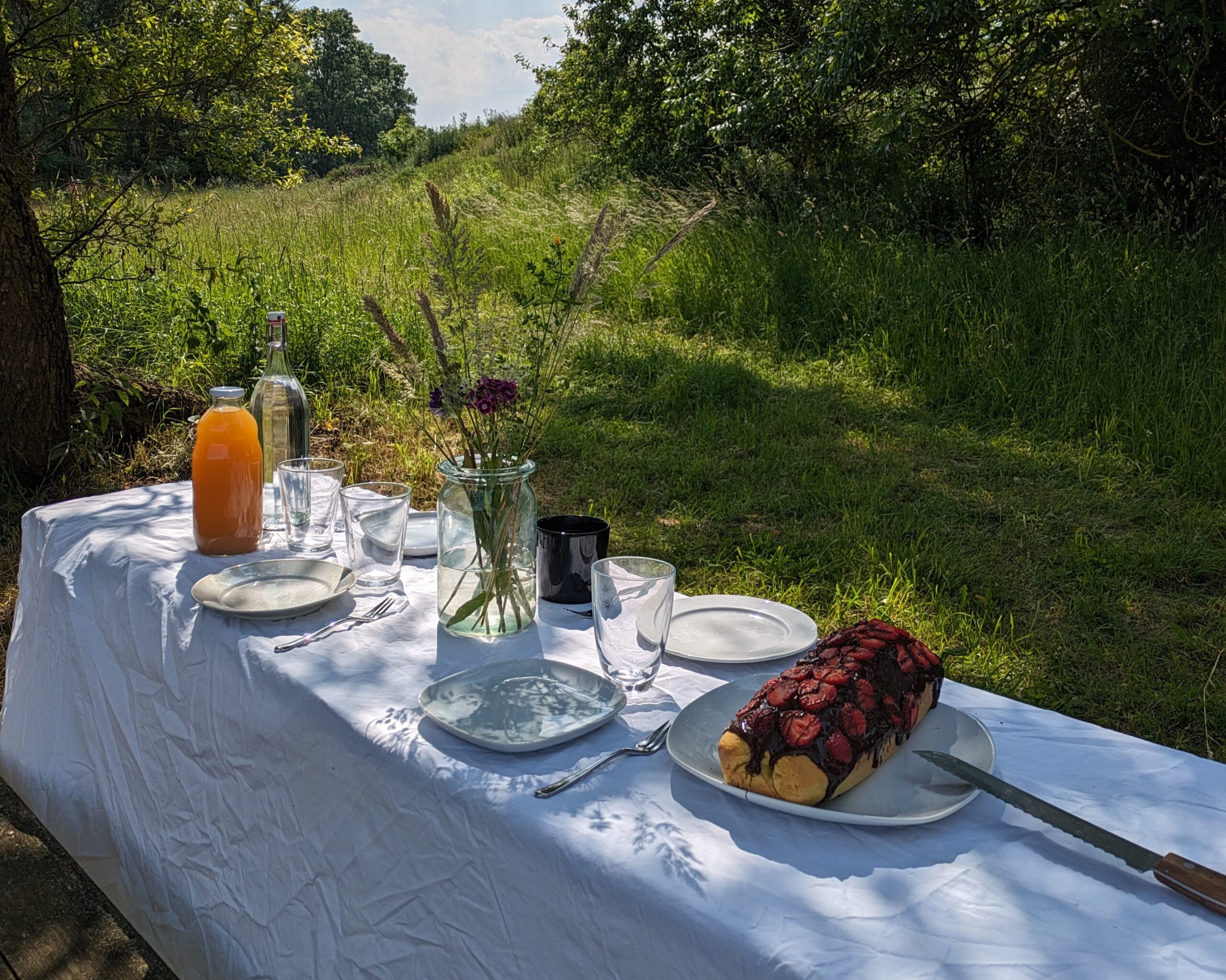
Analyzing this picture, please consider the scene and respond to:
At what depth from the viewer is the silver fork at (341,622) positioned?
1406 millimetres

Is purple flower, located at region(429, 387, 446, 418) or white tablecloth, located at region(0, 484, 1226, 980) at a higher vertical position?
purple flower, located at region(429, 387, 446, 418)

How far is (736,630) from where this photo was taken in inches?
57.6

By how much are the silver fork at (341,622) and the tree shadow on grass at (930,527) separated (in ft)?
6.06

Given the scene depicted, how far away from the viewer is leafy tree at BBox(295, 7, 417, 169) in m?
49.8

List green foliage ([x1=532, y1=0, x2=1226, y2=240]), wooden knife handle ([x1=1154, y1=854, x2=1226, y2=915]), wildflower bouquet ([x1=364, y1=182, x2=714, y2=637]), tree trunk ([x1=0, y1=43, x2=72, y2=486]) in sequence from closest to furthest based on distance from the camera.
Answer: wooden knife handle ([x1=1154, y1=854, x2=1226, y2=915]) → wildflower bouquet ([x1=364, y1=182, x2=714, y2=637]) → tree trunk ([x1=0, y1=43, x2=72, y2=486]) → green foliage ([x1=532, y1=0, x2=1226, y2=240])

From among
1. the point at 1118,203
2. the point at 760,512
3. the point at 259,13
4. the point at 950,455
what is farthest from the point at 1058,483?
the point at 259,13

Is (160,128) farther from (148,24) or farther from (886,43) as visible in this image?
(886,43)

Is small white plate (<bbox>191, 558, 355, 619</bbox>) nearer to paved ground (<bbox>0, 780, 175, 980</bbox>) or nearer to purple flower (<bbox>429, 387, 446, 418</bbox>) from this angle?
purple flower (<bbox>429, 387, 446, 418</bbox>)

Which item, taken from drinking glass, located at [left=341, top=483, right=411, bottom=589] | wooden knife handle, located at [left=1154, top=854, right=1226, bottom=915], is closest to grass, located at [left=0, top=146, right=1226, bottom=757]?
drinking glass, located at [left=341, top=483, right=411, bottom=589]

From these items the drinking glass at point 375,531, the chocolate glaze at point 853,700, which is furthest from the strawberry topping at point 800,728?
the drinking glass at point 375,531

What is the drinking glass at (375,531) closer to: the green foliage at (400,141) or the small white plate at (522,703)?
the small white plate at (522,703)

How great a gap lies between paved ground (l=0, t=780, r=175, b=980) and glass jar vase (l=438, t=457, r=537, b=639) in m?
0.98

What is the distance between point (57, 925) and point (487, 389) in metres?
1.47

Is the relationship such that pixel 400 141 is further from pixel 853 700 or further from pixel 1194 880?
pixel 1194 880
